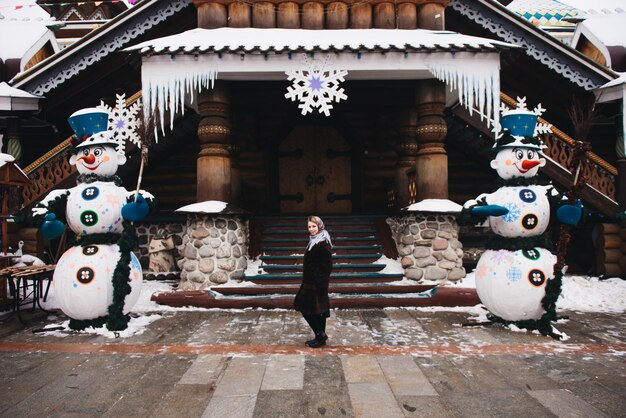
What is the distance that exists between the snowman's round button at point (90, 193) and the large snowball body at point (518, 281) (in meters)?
5.42

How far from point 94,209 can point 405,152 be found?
22.9 ft

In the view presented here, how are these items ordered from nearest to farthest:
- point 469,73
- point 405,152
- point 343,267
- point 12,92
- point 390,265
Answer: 1. point 469,73
2. point 343,267
3. point 390,265
4. point 12,92
5. point 405,152

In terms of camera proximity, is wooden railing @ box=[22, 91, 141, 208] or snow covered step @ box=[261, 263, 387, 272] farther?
wooden railing @ box=[22, 91, 141, 208]

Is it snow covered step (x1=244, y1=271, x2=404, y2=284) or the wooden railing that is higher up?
the wooden railing

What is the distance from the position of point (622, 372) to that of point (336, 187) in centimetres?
843

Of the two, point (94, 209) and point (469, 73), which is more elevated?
point (469, 73)

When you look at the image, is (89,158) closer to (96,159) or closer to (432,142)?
(96,159)

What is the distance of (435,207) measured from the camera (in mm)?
7805

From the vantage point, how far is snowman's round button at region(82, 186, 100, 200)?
5.82 meters

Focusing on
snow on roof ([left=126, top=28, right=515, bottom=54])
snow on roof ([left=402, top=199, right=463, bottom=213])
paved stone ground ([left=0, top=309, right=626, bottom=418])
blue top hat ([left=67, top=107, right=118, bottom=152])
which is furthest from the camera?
snow on roof ([left=402, top=199, right=463, bottom=213])

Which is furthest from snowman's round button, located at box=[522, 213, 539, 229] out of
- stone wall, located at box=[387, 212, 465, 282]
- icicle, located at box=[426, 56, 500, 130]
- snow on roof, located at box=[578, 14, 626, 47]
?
snow on roof, located at box=[578, 14, 626, 47]

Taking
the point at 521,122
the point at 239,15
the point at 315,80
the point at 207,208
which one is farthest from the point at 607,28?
the point at 207,208

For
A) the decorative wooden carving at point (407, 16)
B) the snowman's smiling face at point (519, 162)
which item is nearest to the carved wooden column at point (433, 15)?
the decorative wooden carving at point (407, 16)

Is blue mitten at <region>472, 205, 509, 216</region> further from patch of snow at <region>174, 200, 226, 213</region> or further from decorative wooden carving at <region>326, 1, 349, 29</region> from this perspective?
decorative wooden carving at <region>326, 1, 349, 29</region>
